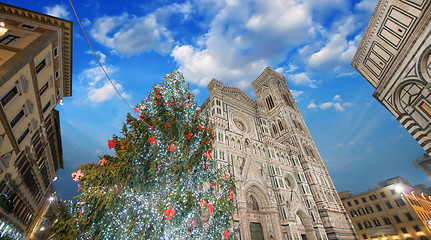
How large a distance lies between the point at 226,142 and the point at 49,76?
1810cm

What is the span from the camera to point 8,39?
1032 cm

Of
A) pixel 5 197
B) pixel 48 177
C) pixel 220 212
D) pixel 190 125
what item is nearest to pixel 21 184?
pixel 5 197

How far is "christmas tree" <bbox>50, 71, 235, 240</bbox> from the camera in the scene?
23.5 ft

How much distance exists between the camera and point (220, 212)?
9008 mm

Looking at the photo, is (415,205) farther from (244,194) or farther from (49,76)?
(49,76)

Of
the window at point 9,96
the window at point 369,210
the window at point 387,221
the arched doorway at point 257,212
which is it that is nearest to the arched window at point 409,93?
the arched doorway at point 257,212

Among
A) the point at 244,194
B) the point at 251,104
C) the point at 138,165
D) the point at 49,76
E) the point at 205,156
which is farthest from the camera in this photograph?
the point at 251,104

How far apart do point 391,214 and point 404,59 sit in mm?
46103

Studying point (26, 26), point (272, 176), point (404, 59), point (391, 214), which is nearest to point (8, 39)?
point (26, 26)

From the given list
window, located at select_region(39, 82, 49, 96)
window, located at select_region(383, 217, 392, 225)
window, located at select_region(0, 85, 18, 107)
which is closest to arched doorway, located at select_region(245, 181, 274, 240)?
window, located at select_region(0, 85, 18, 107)

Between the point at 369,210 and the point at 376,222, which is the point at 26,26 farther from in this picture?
the point at 369,210

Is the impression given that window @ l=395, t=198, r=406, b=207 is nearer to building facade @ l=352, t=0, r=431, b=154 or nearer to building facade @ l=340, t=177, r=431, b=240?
building facade @ l=340, t=177, r=431, b=240

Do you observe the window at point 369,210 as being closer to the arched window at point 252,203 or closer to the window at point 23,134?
the arched window at point 252,203

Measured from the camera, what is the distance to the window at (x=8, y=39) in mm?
10086
